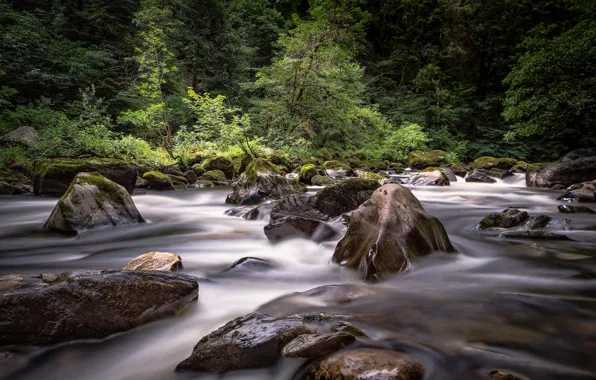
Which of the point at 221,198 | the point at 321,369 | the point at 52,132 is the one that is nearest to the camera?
the point at 321,369

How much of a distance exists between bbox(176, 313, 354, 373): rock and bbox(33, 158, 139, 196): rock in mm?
8197

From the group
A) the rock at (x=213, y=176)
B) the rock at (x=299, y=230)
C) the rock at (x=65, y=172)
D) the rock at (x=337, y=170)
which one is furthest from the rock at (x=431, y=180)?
the rock at (x=65, y=172)

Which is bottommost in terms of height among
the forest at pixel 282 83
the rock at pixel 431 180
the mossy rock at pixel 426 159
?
the rock at pixel 431 180

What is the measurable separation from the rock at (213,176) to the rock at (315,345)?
466 inches

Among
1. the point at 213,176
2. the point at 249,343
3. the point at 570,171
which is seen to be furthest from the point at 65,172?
the point at 570,171

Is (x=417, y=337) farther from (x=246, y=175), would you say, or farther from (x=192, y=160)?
(x=192, y=160)

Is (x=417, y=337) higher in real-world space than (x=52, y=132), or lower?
lower

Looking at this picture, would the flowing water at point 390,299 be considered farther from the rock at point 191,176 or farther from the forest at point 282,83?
the forest at point 282,83

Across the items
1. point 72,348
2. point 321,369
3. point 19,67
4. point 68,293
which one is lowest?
point 72,348

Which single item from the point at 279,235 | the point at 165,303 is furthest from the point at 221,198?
the point at 165,303

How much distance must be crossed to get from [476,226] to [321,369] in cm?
495

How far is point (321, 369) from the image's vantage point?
1.59 m

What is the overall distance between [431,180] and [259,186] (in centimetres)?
800

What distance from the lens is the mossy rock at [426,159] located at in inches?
799
